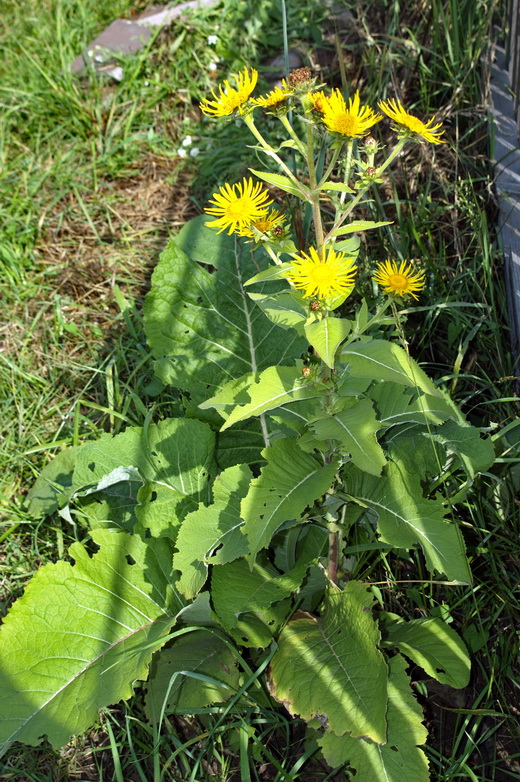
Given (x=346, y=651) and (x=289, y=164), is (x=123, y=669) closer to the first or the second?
(x=346, y=651)

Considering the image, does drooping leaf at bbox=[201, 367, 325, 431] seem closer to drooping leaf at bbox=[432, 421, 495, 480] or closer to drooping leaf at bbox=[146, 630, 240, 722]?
drooping leaf at bbox=[432, 421, 495, 480]

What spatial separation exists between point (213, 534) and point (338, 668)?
1.65 feet

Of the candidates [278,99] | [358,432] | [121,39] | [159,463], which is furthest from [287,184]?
[121,39]

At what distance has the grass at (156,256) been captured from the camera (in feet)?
6.90

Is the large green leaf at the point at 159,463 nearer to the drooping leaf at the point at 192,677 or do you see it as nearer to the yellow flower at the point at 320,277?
the drooping leaf at the point at 192,677

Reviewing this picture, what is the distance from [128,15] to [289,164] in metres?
2.07

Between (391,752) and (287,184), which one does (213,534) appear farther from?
(287,184)

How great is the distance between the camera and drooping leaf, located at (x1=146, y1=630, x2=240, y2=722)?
2.06 metres

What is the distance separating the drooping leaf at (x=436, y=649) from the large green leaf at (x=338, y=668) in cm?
18

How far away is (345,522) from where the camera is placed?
6.91 ft

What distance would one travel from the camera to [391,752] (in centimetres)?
184

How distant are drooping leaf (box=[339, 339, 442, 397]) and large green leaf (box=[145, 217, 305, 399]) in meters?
0.74

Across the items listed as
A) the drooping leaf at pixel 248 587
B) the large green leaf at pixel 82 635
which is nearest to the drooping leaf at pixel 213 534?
the drooping leaf at pixel 248 587

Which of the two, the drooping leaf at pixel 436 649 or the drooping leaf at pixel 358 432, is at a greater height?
the drooping leaf at pixel 358 432
